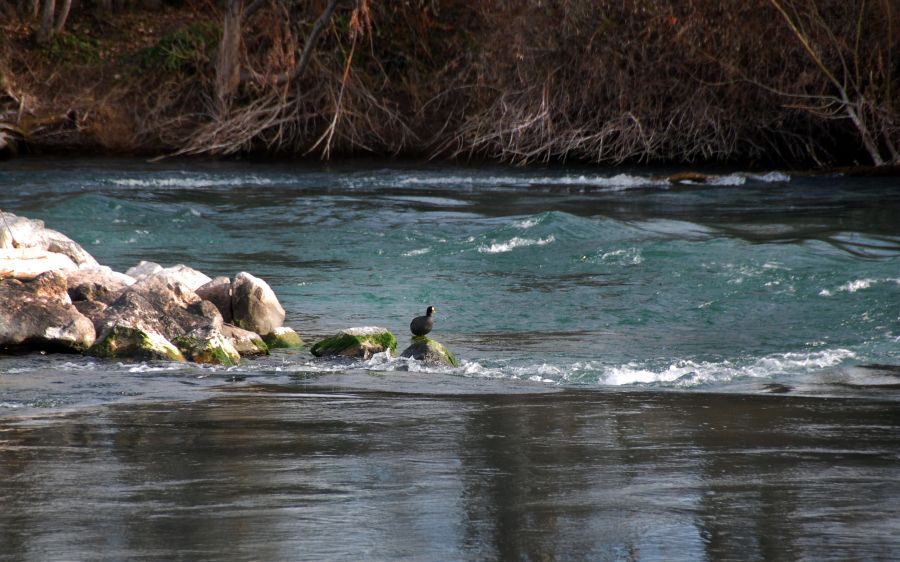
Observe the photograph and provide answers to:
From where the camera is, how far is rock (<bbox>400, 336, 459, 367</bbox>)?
837cm

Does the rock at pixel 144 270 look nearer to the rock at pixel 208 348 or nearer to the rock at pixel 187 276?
the rock at pixel 187 276

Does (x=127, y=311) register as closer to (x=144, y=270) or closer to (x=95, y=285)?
(x=95, y=285)

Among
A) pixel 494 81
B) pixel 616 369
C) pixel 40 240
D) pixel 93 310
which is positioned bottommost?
pixel 616 369

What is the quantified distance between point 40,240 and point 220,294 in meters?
2.12

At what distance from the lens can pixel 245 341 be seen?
29.5 feet

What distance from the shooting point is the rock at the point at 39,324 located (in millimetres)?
8523

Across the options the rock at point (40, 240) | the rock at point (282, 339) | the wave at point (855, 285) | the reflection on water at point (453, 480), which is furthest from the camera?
the wave at point (855, 285)

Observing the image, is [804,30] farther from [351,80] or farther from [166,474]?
A: [166,474]

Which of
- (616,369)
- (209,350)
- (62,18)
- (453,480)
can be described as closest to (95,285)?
(209,350)

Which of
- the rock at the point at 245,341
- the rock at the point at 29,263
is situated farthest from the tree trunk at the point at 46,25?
the rock at the point at 245,341

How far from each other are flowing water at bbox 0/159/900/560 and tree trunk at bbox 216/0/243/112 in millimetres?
8945

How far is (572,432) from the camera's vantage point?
5863mm

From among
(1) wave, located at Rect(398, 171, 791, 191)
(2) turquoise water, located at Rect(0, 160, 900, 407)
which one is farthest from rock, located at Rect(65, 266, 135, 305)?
(1) wave, located at Rect(398, 171, 791, 191)

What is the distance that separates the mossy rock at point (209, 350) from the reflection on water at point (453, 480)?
64.5 inches
